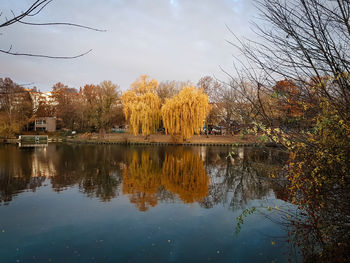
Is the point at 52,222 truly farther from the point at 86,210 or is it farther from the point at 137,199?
the point at 137,199

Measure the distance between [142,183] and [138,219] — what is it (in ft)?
14.9

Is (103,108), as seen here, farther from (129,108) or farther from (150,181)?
(150,181)

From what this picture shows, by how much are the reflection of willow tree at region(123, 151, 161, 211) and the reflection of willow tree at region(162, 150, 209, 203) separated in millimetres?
548

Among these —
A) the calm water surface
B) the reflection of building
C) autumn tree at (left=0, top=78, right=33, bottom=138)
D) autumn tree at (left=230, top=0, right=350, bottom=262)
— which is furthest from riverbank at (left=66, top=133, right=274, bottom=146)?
autumn tree at (left=230, top=0, right=350, bottom=262)

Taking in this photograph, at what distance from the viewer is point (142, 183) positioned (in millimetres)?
11648

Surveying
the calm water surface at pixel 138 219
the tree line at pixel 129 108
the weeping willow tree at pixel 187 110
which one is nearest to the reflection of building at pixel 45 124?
the tree line at pixel 129 108

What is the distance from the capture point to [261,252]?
5.32 m

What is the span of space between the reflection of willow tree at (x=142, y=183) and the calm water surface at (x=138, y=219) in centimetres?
4

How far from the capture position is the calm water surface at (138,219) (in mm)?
5289

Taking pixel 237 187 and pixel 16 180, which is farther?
pixel 16 180

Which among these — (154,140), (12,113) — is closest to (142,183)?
(154,140)

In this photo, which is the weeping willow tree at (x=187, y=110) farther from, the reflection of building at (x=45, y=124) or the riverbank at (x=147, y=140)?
the reflection of building at (x=45, y=124)

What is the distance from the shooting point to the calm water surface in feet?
17.4

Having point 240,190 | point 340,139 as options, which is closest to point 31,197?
point 240,190
